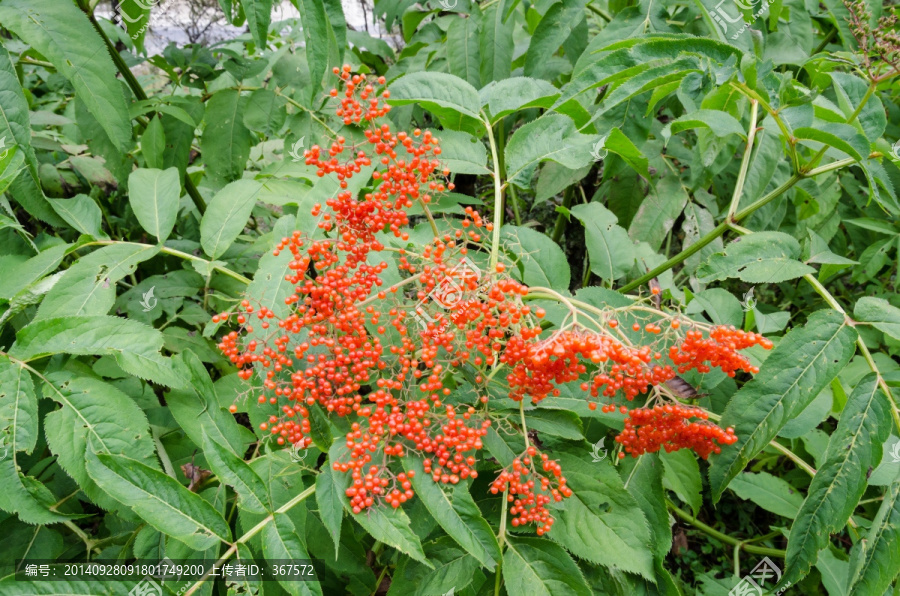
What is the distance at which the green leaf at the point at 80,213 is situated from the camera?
2.27 meters

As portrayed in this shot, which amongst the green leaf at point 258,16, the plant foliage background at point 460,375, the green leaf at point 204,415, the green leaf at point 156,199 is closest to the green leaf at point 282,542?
the plant foliage background at point 460,375

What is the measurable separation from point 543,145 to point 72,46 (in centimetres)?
161

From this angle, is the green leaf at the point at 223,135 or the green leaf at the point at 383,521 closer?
the green leaf at the point at 383,521

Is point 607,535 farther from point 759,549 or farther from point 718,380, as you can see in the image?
point 759,549

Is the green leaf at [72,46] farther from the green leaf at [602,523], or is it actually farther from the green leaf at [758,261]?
the green leaf at [758,261]

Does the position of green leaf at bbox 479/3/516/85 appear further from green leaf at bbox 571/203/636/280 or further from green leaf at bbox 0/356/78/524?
green leaf at bbox 0/356/78/524

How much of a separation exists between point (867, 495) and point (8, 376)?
141 inches

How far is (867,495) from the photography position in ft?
9.61

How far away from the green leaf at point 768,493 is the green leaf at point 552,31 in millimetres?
2226

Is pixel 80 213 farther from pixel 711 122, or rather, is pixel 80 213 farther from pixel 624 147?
pixel 711 122

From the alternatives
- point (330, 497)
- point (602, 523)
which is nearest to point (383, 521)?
point (330, 497)

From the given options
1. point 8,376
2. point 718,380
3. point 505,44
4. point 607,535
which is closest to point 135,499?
point 8,376

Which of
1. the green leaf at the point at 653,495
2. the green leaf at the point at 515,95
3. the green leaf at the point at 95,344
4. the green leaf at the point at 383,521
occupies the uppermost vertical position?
the green leaf at the point at 515,95

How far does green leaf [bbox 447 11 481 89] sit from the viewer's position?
2840mm
